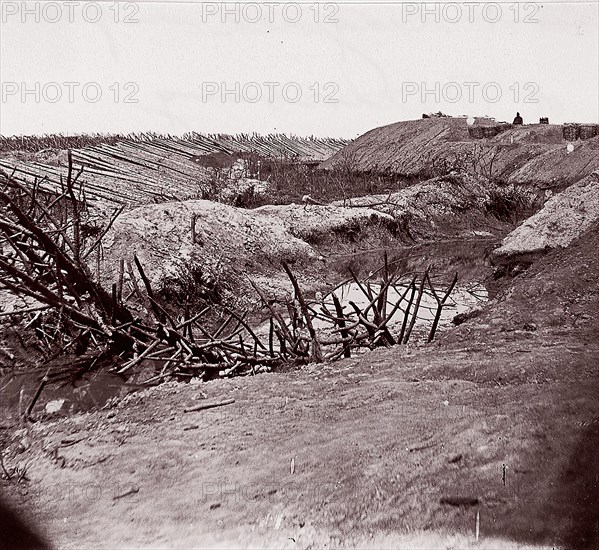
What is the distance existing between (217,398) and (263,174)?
16837 mm

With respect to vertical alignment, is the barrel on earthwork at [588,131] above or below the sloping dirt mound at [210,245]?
above

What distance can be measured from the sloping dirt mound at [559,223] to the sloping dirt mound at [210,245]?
135 inches

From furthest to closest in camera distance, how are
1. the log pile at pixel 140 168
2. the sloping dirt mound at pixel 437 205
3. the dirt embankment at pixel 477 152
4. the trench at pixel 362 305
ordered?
the dirt embankment at pixel 477 152 < the sloping dirt mound at pixel 437 205 < the log pile at pixel 140 168 < the trench at pixel 362 305

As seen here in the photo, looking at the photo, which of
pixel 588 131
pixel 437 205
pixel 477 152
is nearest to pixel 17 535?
pixel 437 205

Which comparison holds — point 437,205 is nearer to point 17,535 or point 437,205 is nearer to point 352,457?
point 352,457

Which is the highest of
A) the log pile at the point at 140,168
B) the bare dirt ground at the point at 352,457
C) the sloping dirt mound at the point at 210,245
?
the log pile at the point at 140,168

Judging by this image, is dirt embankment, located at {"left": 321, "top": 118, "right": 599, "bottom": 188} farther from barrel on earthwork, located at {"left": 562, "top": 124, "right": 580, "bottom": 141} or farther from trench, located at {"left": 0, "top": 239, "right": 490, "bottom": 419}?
trench, located at {"left": 0, "top": 239, "right": 490, "bottom": 419}

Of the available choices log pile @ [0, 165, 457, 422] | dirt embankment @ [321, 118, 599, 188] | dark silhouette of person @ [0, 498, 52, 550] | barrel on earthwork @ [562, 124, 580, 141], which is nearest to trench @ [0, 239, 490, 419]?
log pile @ [0, 165, 457, 422]

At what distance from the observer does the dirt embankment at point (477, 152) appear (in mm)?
17609

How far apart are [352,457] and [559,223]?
6.17 m

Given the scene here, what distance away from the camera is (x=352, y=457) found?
2.42m

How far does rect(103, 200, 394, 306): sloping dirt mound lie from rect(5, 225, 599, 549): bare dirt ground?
4078 millimetres

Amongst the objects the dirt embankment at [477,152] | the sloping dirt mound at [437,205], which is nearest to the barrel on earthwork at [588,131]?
the dirt embankment at [477,152]

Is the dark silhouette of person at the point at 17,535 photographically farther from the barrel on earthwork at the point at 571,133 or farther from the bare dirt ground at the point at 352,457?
the barrel on earthwork at the point at 571,133
